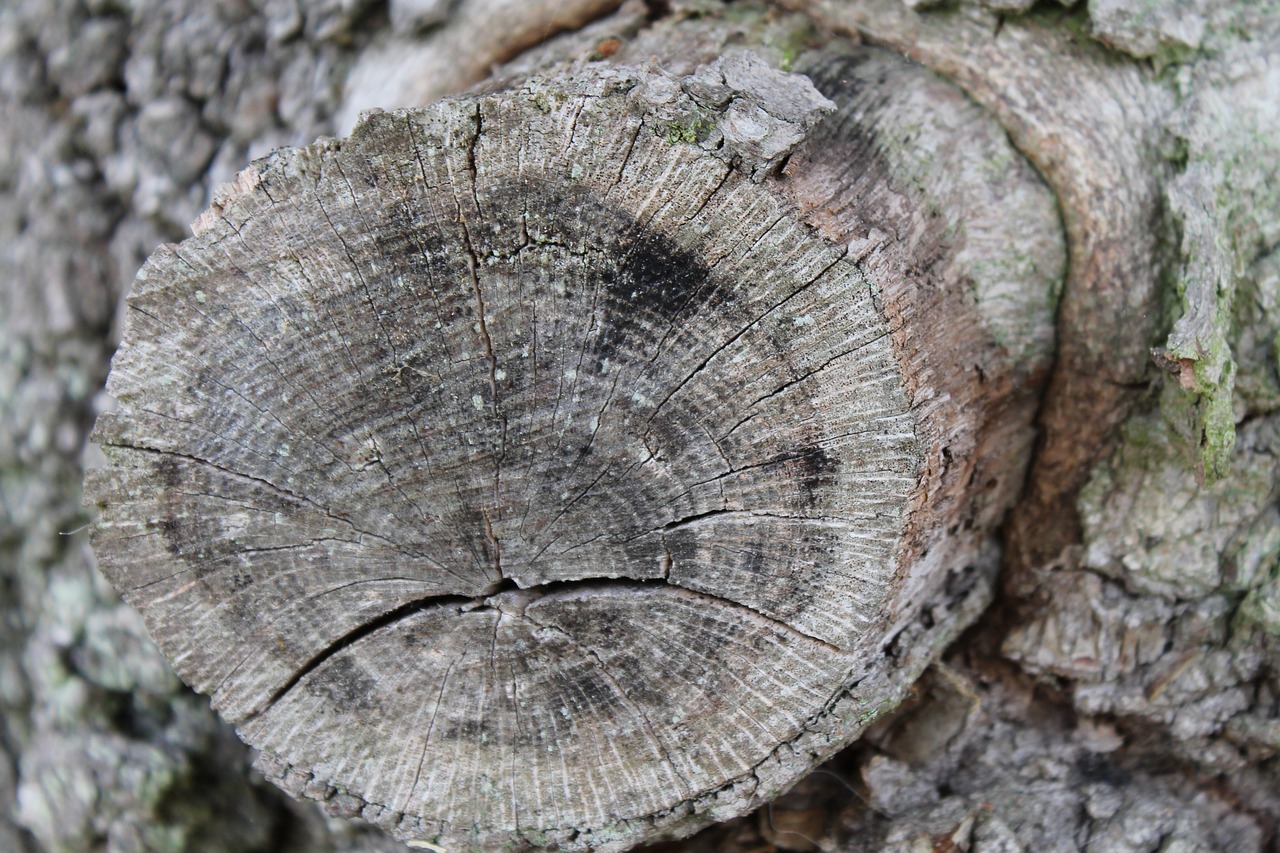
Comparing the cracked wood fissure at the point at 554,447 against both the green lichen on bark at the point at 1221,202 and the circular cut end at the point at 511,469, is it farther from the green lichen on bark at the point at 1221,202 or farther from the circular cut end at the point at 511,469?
the green lichen on bark at the point at 1221,202

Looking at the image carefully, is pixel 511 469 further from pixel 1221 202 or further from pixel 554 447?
pixel 1221 202

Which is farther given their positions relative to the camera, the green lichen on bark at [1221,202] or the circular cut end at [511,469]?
the green lichen on bark at [1221,202]

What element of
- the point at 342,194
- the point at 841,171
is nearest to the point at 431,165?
the point at 342,194

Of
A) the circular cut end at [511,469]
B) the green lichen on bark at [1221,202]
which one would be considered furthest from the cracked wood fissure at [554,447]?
the green lichen on bark at [1221,202]

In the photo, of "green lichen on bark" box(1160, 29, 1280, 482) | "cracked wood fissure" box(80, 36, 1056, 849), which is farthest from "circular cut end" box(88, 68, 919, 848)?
"green lichen on bark" box(1160, 29, 1280, 482)

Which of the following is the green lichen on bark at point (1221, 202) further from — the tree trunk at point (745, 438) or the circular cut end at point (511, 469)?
the circular cut end at point (511, 469)

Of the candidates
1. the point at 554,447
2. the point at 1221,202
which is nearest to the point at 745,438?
the point at 554,447

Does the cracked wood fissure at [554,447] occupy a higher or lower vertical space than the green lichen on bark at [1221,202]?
lower
